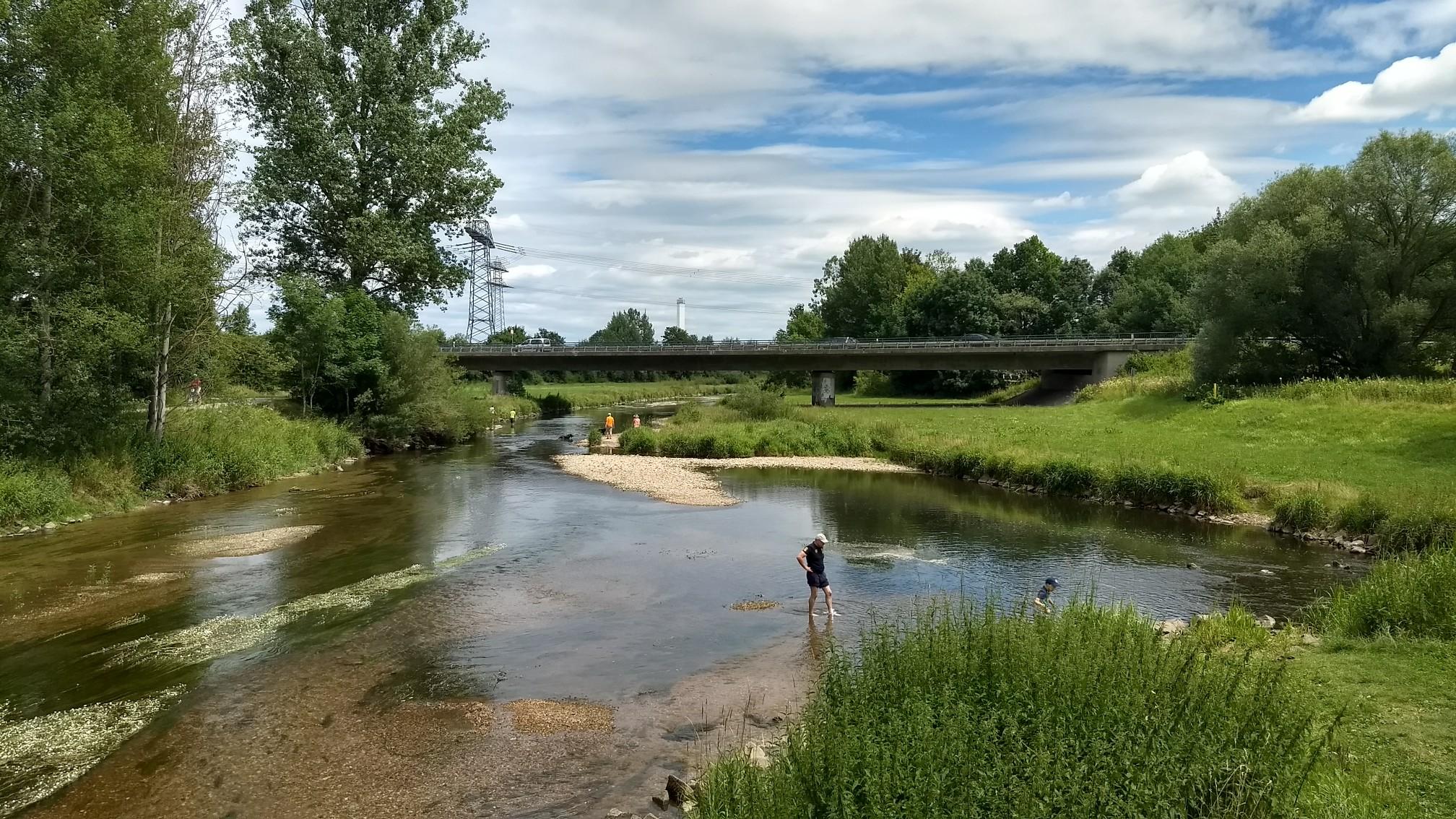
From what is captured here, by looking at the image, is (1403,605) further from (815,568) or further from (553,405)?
(553,405)

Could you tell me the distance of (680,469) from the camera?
45312 millimetres

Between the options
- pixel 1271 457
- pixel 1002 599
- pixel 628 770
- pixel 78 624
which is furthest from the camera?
pixel 1271 457

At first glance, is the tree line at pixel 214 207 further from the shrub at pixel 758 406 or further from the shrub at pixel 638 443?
the shrub at pixel 758 406

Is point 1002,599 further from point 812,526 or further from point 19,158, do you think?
point 19,158

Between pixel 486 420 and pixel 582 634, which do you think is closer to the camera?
pixel 582 634

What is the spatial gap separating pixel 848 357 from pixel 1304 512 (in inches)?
1998

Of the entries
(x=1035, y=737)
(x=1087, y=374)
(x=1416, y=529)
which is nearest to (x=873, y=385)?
(x=1087, y=374)

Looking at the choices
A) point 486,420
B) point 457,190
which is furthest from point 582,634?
point 486,420

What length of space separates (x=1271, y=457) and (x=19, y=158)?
45.1 meters

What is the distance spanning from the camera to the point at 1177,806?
7.70 m

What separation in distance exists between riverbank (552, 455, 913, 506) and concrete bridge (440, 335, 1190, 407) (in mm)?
27909

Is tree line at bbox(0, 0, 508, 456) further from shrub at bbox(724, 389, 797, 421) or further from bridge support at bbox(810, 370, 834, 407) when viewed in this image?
bridge support at bbox(810, 370, 834, 407)

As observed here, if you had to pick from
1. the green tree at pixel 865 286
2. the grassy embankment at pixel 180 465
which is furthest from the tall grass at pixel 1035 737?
the green tree at pixel 865 286

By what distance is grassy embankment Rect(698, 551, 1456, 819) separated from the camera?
7.62 meters
